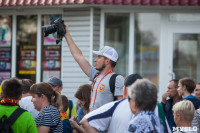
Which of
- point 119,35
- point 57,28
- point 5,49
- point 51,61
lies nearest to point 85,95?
point 57,28

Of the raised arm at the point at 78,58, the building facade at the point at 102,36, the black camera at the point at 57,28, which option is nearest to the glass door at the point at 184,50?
the building facade at the point at 102,36

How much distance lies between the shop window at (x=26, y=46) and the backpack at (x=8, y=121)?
658cm

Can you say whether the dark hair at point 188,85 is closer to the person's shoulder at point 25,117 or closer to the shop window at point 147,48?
the shop window at point 147,48

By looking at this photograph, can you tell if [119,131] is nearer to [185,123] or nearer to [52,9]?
[185,123]

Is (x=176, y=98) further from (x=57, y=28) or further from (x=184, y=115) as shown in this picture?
(x=57, y=28)

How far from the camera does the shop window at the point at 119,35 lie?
409 inches

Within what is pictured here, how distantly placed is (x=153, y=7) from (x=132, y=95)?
700 centimetres

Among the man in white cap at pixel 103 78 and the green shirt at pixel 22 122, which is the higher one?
the man in white cap at pixel 103 78

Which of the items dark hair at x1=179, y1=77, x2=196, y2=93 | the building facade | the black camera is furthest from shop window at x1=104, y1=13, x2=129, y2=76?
the black camera

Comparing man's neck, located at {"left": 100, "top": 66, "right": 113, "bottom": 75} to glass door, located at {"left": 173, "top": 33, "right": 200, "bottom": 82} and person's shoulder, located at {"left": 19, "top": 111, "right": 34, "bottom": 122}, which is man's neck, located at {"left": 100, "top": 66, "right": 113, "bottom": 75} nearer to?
person's shoulder, located at {"left": 19, "top": 111, "right": 34, "bottom": 122}

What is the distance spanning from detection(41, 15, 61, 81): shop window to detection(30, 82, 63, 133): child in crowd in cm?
569

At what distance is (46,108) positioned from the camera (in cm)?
476

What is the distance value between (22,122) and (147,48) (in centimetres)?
765

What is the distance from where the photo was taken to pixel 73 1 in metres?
9.52
